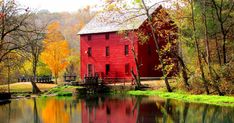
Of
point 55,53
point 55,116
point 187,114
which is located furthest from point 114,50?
point 187,114

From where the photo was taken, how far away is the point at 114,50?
187 ft

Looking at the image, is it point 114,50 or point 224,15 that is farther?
point 114,50

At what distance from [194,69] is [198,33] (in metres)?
3.73

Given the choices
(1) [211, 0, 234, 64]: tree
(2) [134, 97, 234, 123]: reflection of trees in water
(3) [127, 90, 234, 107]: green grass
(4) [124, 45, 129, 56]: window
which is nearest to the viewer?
(2) [134, 97, 234, 123]: reflection of trees in water

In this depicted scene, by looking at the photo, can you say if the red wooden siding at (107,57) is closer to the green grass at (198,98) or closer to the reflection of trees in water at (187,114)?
the green grass at (198,98)

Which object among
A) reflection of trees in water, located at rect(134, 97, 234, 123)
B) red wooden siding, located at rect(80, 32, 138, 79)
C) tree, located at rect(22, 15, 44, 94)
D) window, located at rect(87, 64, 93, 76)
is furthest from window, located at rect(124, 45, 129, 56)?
reflection of trees in water, located at rect(134, 97, 234, 123)

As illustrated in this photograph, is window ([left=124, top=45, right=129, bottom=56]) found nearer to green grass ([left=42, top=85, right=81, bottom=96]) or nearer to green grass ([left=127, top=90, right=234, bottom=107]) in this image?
green grass ([left=42, top=85, right=81, bottom=96])

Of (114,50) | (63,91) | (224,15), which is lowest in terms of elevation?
(63,91)

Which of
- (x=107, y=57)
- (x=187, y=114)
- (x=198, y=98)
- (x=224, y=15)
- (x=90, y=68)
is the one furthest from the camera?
(x=90, y=68)

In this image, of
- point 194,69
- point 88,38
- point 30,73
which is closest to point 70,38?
point 30,73

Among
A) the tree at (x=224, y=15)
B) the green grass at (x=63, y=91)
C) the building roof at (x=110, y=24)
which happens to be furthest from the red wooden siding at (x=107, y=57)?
the tree at (x=224, y=15)

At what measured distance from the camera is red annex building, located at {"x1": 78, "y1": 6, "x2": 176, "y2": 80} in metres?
54.6

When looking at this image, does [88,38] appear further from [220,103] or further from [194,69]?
[220,103]

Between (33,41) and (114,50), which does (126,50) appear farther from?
(33,41)
